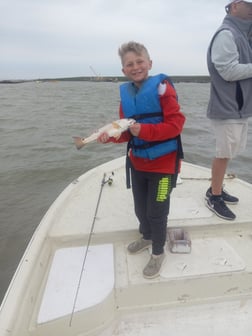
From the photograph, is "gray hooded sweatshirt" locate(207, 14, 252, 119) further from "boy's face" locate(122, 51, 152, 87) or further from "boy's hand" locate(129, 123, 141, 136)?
"boy's hand" locate(129, 123, 141, 136)

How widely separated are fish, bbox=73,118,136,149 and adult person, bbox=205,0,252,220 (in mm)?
1030

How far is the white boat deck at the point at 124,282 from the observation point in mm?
1992

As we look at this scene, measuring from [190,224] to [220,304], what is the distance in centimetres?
74

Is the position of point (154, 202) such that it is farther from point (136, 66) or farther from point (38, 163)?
point (38, 163)

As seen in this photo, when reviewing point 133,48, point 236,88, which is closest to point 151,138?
point 133,48

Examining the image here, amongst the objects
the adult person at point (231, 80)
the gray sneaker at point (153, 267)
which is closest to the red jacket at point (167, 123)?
the adult person at point (231, 80)

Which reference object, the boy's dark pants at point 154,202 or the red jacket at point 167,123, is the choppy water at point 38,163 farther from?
the boy's dark pants at point 154,202

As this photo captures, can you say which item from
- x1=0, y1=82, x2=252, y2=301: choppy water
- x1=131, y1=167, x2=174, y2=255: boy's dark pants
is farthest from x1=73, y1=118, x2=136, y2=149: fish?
x1=131, y1=167, x2=174, y2=255: boy's dark pants

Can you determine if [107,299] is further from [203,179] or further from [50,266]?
[203,179]

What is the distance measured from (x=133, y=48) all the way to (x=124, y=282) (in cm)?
170

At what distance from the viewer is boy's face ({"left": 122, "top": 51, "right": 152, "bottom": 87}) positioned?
209 centimetres

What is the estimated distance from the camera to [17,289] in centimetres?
199

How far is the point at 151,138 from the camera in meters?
2.06

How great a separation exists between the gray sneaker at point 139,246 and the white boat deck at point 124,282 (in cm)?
5
